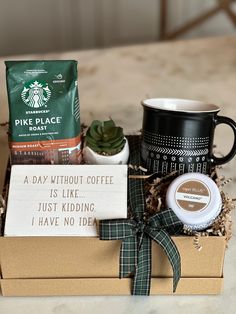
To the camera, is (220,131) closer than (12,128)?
No

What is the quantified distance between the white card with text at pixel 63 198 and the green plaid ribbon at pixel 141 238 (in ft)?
0.06

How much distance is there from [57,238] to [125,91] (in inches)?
26.1

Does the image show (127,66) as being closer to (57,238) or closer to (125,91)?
(125,91)

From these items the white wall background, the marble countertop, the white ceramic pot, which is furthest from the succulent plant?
the white wall background

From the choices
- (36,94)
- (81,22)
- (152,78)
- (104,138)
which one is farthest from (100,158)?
(81,22)

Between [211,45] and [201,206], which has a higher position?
[211,45]

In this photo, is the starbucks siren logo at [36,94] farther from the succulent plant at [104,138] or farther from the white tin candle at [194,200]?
the white tin candle at [194,200]

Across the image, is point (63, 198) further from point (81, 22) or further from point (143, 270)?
point (81, 22)

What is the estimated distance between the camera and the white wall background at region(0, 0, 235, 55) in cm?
263

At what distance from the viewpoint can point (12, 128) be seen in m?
0.74

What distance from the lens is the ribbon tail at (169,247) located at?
665 millimetres

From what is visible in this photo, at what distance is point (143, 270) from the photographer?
0.69m

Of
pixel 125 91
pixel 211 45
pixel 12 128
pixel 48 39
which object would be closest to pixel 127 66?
pixel 125 91

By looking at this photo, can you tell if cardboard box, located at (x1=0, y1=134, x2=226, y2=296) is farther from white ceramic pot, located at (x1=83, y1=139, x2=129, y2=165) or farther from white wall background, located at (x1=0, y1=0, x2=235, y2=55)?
white wall background, located at (x1=0, y1=0, x2=235, y2=55)
